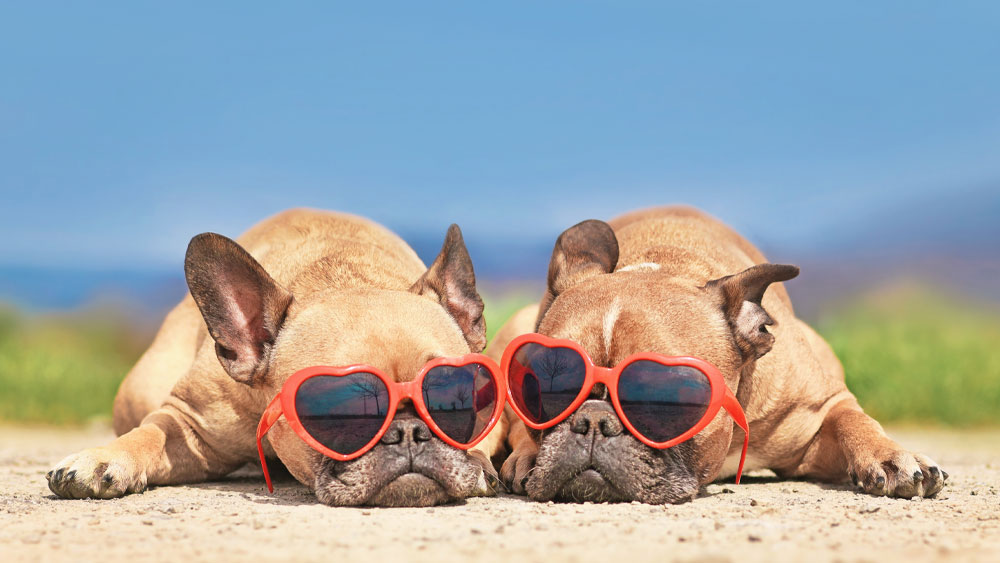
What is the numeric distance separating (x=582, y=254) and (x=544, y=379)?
1.26 metres

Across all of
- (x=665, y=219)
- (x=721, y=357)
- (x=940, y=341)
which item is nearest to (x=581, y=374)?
(x=721, y=357)

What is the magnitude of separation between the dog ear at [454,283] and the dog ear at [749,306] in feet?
4.79

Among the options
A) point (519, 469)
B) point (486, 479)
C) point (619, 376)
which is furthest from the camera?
point (519, 469)

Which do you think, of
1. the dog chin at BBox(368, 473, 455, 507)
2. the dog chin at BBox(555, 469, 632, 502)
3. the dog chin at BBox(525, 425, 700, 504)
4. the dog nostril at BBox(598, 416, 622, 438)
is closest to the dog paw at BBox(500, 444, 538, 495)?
the dog chin at BBox(525, 425, 700, 504)

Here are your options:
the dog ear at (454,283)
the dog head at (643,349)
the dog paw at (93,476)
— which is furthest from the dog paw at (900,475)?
the dog paw at (93,476)

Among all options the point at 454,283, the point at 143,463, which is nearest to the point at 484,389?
the point at 454,283

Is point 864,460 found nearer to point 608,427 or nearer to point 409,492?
point 608,427

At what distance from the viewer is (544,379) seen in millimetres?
5250

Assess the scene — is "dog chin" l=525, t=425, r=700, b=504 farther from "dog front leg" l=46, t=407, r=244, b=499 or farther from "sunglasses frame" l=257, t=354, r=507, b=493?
"dog front leg" l=46, t=407, r=244, b=499

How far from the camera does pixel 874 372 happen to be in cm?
1383

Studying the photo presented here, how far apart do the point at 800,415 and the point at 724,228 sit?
2.40 meters

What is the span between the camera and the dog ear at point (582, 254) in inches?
243

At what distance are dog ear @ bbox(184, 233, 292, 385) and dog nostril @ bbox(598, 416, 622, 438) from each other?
6.31ft

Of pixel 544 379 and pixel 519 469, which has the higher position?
pixel 544 379
